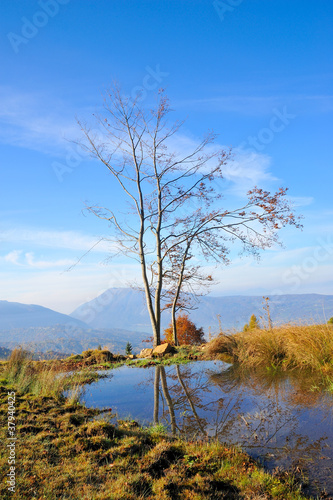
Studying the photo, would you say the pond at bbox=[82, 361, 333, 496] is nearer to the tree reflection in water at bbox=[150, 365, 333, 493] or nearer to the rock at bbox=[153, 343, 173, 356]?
the tree reflection in water at bbox=[150, 365, 333, 493]

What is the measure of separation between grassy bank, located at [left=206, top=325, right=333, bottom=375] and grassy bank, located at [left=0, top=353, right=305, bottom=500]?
3.59 meters

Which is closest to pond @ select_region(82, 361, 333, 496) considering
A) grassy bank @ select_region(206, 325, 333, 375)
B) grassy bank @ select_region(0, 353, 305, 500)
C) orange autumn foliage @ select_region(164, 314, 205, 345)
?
grassy bank @ select_region(0, 353, 305, 500)

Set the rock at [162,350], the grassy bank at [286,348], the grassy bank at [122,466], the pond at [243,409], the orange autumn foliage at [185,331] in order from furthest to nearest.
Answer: the orange autumn foliage at [185,331]
the rock at [162,350]
the grassy bank at [286,348]
the pond at [243,409]
the grassy bank at [122,466]

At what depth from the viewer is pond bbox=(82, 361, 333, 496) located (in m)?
3.05

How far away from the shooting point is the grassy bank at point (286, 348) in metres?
6.02

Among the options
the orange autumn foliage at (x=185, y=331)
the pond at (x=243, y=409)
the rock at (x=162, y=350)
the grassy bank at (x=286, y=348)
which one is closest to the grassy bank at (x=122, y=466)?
the pond at (x=243, y=409)

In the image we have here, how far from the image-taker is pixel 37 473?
2.75 meters

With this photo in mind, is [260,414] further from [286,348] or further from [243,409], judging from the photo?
[286,348]

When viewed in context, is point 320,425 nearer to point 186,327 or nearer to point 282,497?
point 282,497

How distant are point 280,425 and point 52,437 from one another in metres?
2.67

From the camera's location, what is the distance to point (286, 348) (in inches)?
264

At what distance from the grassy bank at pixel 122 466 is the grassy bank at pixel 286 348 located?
359cm

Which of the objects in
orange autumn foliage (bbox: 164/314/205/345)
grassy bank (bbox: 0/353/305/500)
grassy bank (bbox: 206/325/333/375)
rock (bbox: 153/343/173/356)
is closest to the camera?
grassy bank (bbox: 0/353/305/500)

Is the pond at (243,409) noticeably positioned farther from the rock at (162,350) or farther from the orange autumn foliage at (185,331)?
the orange autumn foliage at (185,331)
